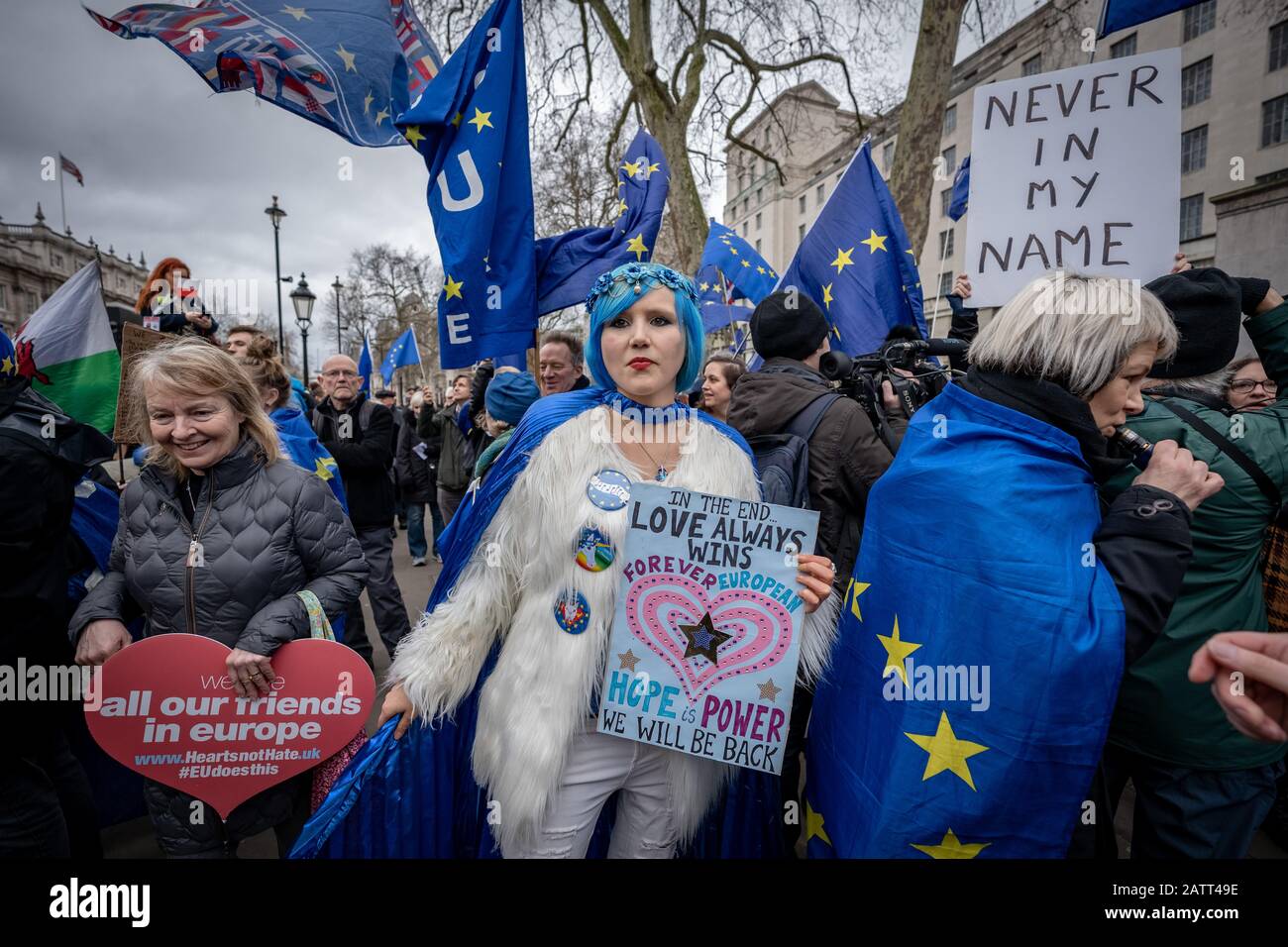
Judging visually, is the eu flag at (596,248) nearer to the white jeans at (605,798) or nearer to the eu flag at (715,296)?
the white jeans at (605,798)

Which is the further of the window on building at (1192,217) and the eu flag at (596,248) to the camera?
the window on building at (1192,217)

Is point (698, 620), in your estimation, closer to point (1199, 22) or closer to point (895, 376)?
point (895, 376)

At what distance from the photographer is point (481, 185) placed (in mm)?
2781

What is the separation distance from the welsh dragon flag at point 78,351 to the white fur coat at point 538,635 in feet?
9.21

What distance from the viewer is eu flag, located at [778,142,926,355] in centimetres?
390

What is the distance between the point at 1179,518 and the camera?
1.33m

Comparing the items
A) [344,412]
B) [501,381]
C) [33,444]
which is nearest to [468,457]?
[344,412]

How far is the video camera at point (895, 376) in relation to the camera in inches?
103

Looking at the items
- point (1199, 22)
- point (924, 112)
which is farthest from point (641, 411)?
point (1199, 22)

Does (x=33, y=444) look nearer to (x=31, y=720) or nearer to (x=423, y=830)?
(x=31, y=720)

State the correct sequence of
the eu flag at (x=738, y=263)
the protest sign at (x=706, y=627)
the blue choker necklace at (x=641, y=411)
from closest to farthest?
the protest sign at (x=706, y=627)
the blue choker necklace at (x=641, y=411)
the eu flag at (x=738, y=263)

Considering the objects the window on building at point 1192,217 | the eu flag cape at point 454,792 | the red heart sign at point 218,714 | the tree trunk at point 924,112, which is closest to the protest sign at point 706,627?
the eu flag cape at point 454,792

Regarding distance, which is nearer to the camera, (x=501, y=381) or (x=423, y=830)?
(x=423, y=830)
